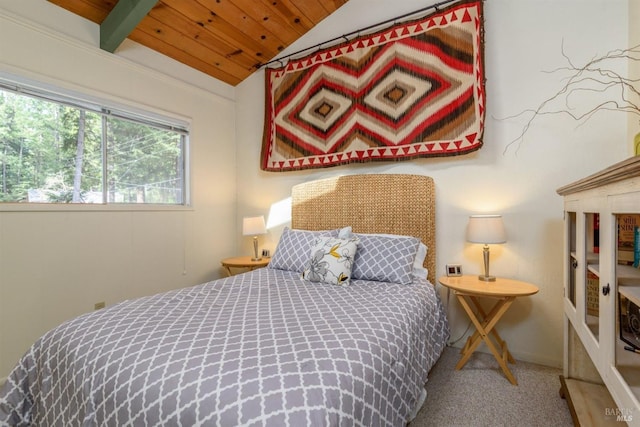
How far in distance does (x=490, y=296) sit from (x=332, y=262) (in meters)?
0.99

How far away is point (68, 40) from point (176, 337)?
2.38m

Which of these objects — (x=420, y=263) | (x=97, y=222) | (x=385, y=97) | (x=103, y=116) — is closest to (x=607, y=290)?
(x=420, y=263)

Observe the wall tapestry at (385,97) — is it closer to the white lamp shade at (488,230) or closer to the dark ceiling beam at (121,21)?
the white lamp shade at (488,230)

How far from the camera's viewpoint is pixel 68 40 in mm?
2248

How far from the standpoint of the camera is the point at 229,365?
0.98m

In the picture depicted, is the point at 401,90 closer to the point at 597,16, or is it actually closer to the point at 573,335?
the point at 597,16

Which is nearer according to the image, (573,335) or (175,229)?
(573,335)

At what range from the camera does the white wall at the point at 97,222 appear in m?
2.03

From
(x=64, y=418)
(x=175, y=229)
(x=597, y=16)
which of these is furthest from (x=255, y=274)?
(x=597, y=16)

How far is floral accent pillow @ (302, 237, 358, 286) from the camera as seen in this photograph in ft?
6.89

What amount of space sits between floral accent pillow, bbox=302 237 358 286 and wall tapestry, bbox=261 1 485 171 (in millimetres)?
922

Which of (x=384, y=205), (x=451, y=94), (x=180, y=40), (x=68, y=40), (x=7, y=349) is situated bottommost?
(x=7, y=349)

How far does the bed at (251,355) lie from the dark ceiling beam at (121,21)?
1.92 meters

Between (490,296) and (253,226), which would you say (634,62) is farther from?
(253,226)
